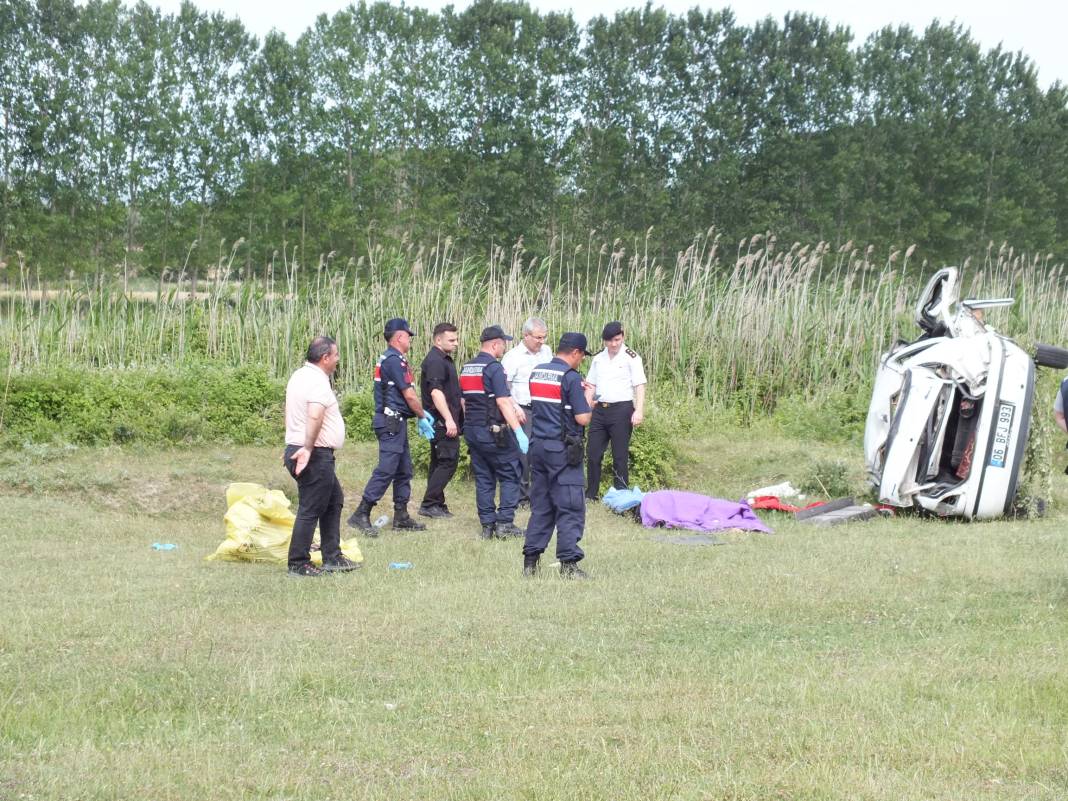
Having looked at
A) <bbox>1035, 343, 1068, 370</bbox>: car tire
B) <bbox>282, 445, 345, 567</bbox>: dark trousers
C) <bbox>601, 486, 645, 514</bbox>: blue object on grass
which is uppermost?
<bbox>1035, 343, 1068, 370</bbox>: car tire

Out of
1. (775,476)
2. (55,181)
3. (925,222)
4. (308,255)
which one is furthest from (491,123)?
(775,476)

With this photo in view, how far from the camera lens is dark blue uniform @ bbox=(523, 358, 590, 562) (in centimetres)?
864

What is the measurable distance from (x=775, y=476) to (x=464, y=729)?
358 inches

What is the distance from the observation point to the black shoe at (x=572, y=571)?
8.62 m

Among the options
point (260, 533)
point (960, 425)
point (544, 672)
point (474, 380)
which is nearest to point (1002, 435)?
point (960, 425)

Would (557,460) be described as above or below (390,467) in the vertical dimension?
above

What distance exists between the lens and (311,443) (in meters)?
8.58

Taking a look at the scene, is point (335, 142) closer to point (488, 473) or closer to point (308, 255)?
point (308, 255)

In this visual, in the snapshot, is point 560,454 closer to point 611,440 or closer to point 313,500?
point 313,500

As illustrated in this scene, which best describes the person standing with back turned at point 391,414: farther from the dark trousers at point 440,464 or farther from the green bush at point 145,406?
the green bush at point 145,406

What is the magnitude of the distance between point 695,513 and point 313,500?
4.00 meters

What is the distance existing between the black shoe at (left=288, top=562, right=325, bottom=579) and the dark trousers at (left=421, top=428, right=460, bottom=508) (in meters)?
2.93

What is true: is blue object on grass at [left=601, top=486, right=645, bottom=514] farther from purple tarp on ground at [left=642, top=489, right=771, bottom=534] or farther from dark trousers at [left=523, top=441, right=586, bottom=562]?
dark trousers at [left=523, top=441, right=586, bottom=562]

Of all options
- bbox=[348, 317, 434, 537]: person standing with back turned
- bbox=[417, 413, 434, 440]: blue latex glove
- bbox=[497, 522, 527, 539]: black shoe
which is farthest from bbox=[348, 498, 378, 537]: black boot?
bbox=[497, 522, 527, 539]: black shoe
